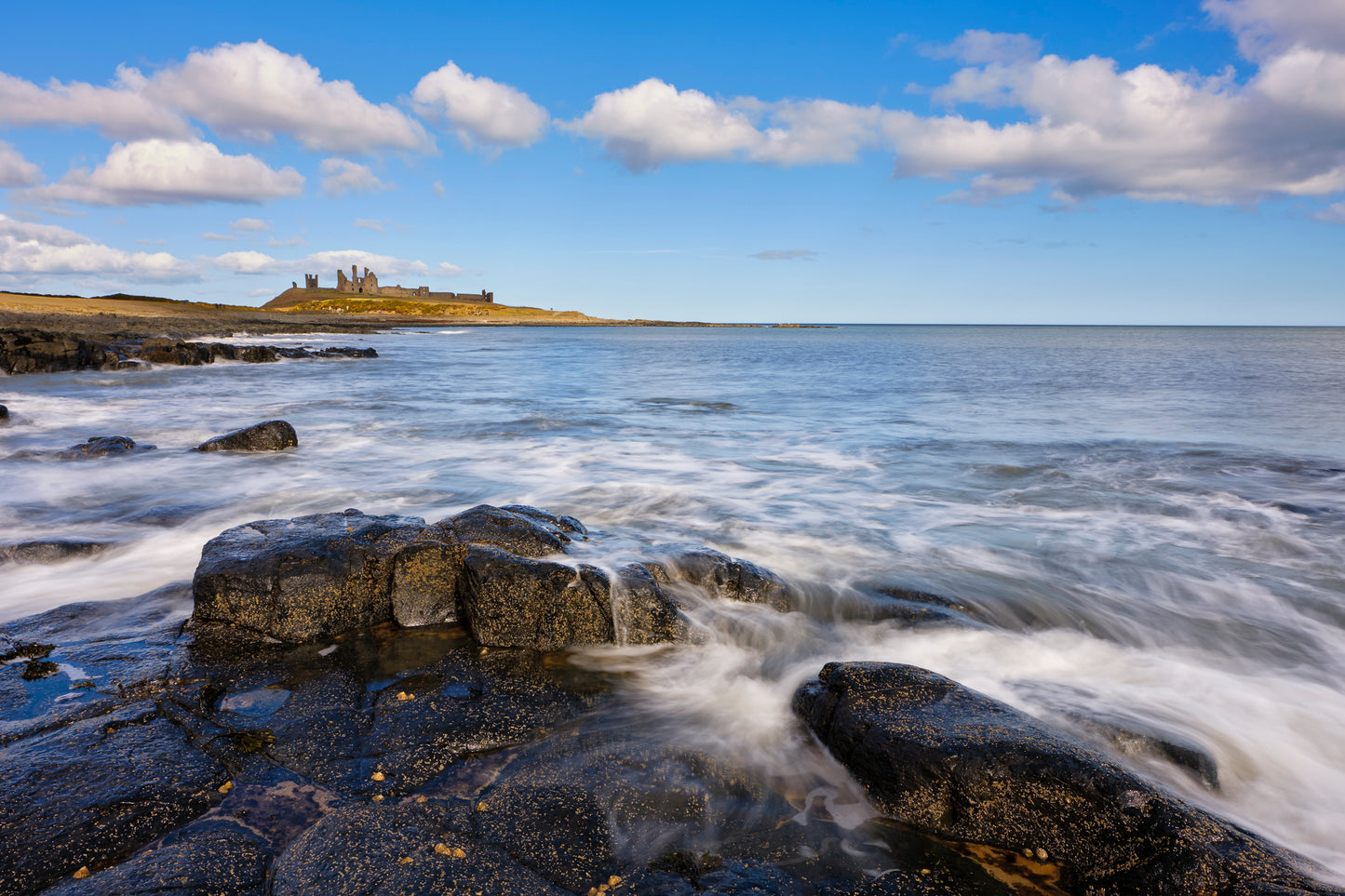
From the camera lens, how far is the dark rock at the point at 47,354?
20.1 m

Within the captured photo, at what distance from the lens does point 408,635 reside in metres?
4.44

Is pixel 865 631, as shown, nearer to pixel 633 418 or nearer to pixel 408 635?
pixel 408 635

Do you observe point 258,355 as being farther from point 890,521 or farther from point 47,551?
point 890,521

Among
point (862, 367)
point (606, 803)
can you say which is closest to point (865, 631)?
point (606, 803)

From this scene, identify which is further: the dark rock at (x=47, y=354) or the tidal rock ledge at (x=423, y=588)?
the dark rock at (x=47, y=354)

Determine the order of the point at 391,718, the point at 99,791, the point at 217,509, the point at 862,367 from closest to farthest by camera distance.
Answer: the point at 99,791, the point at 391,718, the point at 217,509, the point at 862,367

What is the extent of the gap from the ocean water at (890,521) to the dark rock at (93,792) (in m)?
2.16

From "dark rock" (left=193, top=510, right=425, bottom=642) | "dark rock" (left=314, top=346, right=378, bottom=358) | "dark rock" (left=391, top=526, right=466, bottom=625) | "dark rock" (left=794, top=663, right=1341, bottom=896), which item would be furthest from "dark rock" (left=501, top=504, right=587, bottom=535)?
"dark rock" (left=314, top=346, right=378, bottom=358)

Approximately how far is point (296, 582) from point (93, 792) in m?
1.65

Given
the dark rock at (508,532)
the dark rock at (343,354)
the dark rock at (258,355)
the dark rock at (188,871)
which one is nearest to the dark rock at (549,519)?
the dark rock at (508,532)

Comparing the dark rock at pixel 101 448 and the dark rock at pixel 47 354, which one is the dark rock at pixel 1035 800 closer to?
the dark rock at pixel 101 448

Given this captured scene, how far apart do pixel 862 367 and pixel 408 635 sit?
3513 cm

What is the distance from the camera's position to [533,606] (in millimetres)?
4375

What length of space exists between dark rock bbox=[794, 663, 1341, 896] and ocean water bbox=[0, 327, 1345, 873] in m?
0.54
